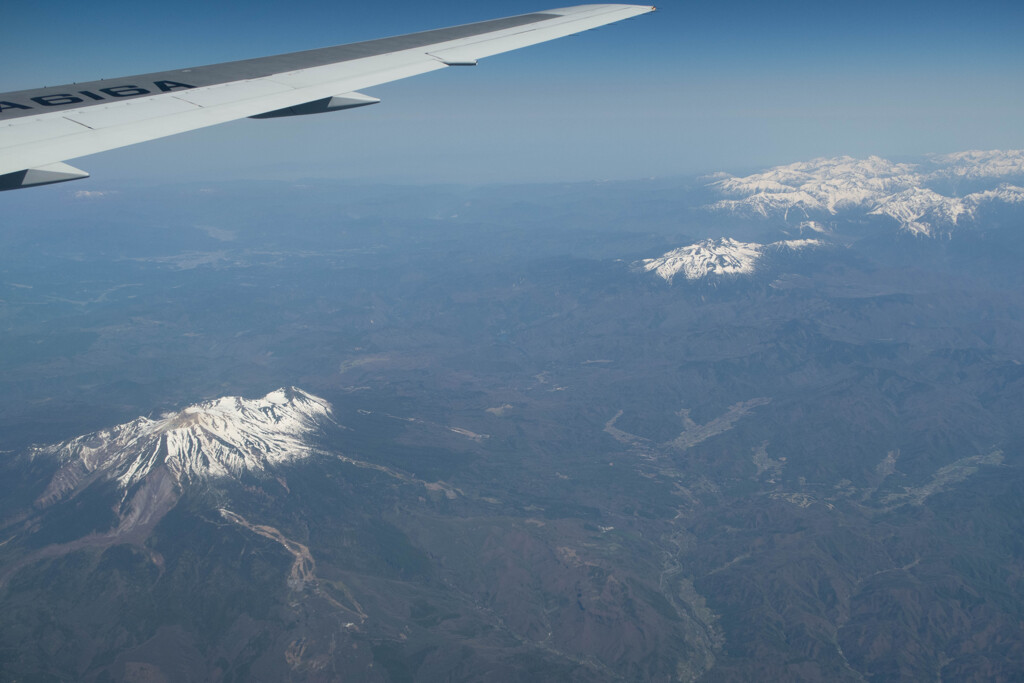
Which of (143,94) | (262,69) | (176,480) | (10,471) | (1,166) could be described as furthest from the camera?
(10,471)

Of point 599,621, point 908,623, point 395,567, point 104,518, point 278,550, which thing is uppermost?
point 104,518

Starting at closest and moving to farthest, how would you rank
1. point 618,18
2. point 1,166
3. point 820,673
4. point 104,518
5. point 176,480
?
point 1,166 → point 618,18 → point 820,673 → point 104,518 → point 176,480

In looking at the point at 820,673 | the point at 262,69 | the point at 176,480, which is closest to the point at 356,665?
the point at 176,480

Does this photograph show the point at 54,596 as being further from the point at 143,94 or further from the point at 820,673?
the point at 820,673

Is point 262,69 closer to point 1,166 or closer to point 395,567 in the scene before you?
point 1,166

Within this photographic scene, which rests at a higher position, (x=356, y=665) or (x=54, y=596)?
(x=54, y=596)

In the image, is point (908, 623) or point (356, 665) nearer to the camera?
point (356, 665)
